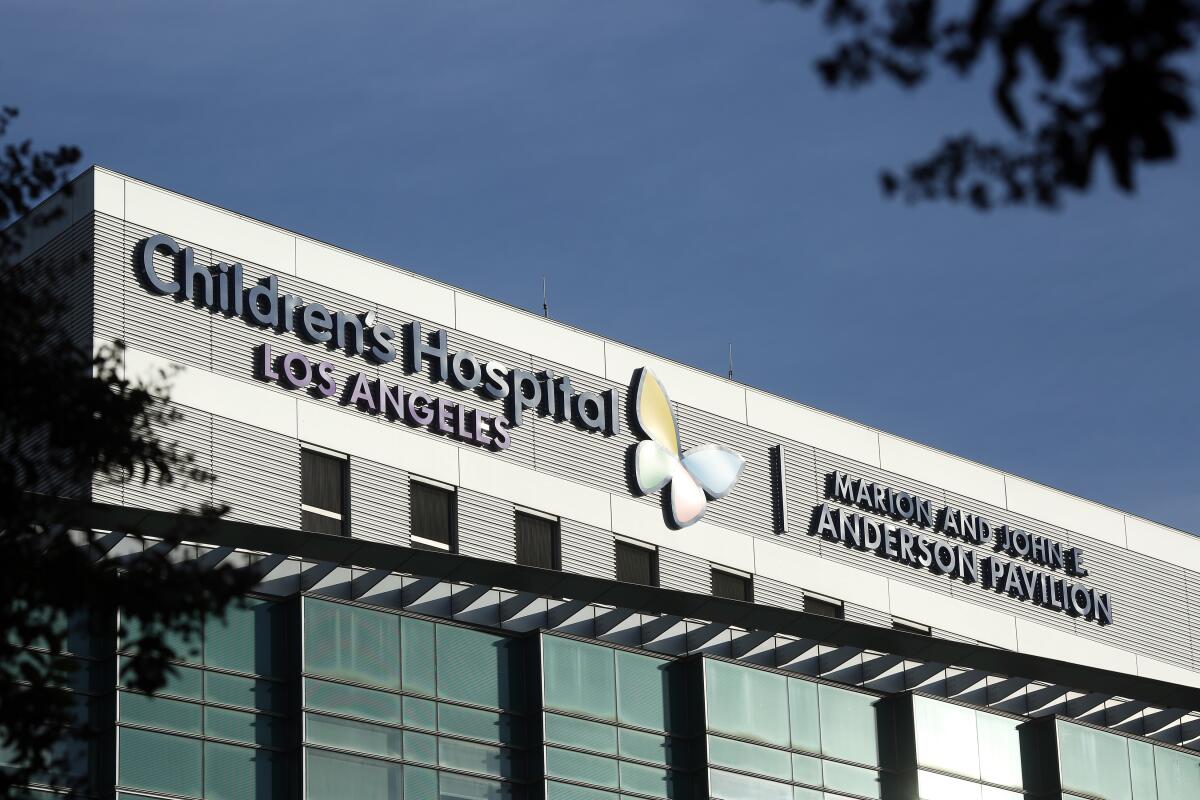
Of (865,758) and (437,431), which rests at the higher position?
(437,431)

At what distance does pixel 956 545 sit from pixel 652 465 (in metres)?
9.12

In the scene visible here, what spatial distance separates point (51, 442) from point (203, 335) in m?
22.5

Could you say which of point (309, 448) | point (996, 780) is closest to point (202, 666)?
point (309, 448)

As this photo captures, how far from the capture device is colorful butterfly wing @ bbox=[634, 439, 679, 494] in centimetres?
4688

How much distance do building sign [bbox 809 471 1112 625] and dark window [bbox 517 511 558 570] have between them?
7.36 meters

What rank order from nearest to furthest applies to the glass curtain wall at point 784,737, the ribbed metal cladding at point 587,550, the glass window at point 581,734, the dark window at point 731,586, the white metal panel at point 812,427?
the glass window at point 581,734
the glass curtain wall at point 784,737
the ribbed metal cladding at point 587,550
the dark window at point 731,586
the white metal panel at point 812,427

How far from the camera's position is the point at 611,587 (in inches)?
1593

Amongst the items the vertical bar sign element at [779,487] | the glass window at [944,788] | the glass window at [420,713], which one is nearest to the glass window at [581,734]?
the glass window at [420,713]

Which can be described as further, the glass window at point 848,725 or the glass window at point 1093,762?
the glass window at point 1093,762

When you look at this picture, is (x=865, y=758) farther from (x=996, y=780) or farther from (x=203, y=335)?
(x=203, y=335)

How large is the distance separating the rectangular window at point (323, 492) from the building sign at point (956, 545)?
40.2 feet

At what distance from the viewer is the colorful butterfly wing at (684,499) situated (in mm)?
47188

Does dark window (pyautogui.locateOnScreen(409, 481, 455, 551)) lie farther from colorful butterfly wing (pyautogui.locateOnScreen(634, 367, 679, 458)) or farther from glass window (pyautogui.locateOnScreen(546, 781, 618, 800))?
glass window (pyautogui.locateOnScreen(546, 781, 618, 800))

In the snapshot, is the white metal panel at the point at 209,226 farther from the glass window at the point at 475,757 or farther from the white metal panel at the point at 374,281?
the glass window at the point at 475,757
